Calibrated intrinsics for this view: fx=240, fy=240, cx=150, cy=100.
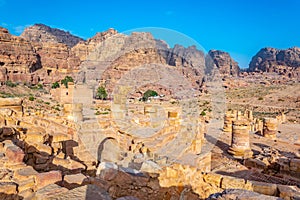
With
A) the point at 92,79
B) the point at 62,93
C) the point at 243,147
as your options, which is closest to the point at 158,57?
the point at 92,79

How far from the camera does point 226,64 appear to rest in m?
87.1

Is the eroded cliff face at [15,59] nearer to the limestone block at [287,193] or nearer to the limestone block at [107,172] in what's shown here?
the limestone block at [107,172]

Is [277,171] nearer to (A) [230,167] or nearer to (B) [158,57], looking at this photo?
(A) [230,167]

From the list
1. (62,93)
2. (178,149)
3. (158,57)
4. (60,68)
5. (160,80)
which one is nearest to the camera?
(178,149)

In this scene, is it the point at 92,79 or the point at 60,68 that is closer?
the point at 92,79

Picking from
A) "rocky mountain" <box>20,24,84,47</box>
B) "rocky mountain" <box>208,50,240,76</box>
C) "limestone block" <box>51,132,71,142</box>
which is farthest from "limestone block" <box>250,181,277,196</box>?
"rocky mountain" <box>20,24,84,47</box>

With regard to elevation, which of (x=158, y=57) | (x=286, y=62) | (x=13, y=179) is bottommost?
(x=13, y=179)

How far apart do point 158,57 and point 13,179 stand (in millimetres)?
48971

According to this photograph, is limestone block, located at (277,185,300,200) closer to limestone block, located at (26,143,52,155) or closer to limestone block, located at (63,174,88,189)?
limestone block, located at (63,174,88,189)

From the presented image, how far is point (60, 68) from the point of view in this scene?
6581cm

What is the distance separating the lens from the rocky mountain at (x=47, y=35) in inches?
4727

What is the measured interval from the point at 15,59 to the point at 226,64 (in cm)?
6698

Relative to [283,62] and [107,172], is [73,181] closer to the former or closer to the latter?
[107,172]

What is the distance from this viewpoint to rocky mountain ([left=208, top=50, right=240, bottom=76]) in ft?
279
